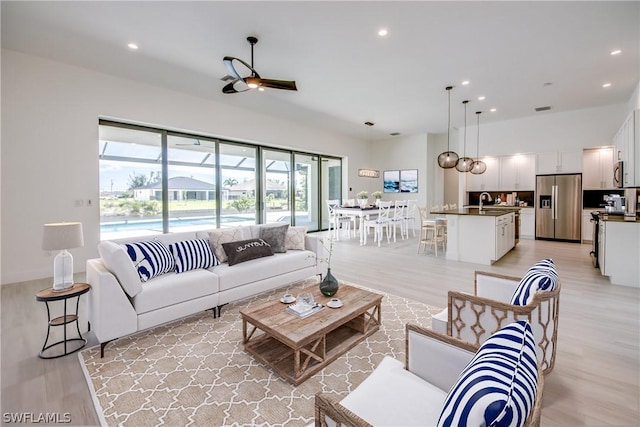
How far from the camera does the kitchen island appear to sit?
205 inches

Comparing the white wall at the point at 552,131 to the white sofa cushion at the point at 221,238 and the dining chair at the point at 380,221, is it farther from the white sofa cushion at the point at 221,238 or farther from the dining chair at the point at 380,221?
the white sofa cushion at the point at 221,238

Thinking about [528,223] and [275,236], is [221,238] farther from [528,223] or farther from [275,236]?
[528,223]

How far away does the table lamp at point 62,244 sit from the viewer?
246 cm

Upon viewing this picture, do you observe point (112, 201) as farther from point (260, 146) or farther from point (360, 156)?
point (360, 156)

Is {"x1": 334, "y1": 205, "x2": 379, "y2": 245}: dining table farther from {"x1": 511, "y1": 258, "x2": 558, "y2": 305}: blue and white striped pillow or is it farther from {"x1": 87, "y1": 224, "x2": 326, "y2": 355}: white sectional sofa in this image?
{"x1": 511, "y1": 258, "x2": 558, "y2": 305}: blue and white striped pillow

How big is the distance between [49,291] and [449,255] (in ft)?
19.4

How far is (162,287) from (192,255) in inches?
23.7

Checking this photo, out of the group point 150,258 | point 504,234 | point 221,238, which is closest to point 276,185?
point 221,238

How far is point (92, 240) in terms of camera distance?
494cm

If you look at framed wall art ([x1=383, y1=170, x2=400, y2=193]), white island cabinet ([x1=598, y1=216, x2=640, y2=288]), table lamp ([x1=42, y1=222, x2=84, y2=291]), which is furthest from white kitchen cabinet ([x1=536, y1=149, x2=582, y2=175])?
table lamp ([x1=42, y1=222, x2=84, y2=291])

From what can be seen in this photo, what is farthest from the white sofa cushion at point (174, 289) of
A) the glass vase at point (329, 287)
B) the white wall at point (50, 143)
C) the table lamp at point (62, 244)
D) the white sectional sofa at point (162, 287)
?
the white wall at point (50, 143)

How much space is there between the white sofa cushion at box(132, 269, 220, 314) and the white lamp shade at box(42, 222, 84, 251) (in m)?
0.71

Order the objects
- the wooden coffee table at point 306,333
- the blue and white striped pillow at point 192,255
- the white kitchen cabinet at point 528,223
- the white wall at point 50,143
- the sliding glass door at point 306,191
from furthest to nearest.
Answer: the sliding glass door at point 306,191 → the white kitchen cabinet at point 528,223 → the white wall at point 50,143 → the blue and white striped pillow at point 192,255 → the wooden coffee table at point 306,333

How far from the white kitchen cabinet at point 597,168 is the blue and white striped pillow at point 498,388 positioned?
28.5 feet
